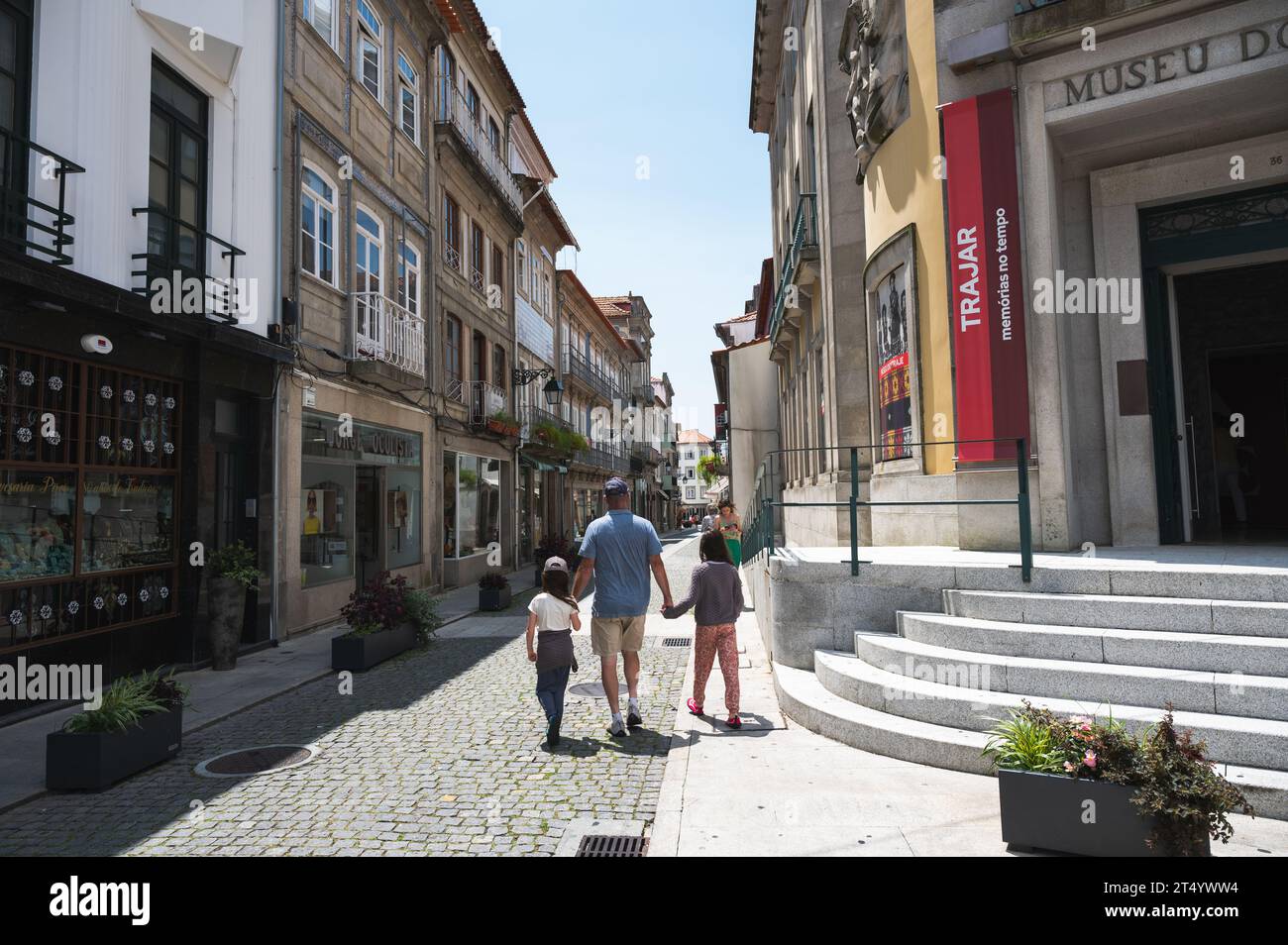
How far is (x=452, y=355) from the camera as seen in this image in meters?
18.2

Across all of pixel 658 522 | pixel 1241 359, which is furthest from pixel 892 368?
pixel 658 522

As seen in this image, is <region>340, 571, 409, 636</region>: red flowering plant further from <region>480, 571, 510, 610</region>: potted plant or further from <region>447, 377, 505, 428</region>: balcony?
<region>447, 377, 505, 428</region>: balcony

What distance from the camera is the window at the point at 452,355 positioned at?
1777 centimetres

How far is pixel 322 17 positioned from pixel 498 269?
9962mm

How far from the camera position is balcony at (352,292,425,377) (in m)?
13.3

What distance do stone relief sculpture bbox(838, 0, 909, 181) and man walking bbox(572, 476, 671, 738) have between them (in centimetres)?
650

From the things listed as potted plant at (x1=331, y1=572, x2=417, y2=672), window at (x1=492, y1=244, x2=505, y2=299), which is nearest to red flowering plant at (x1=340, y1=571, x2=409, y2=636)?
potted plant at (x1=331, y1=572, x2=417, y2=672)

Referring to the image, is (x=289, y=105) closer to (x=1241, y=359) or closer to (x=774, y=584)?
(x=774, y=584)

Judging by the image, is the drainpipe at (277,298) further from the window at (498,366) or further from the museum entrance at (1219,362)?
the museum entrance at (1219,362)

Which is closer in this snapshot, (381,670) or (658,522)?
(381,670)

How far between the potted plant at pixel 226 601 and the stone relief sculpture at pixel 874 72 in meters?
9.60

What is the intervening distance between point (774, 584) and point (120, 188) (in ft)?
26.7

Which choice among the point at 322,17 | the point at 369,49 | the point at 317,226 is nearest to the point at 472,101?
the point at 369,49
